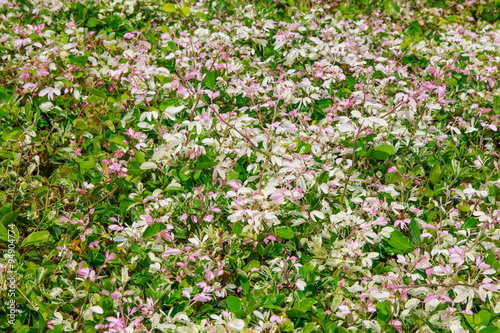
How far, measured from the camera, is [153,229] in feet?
7.66

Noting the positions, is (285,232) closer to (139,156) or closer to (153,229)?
(153,229)

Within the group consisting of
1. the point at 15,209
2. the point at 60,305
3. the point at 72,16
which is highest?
the point at 72,16

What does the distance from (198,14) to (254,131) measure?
6.62 feet

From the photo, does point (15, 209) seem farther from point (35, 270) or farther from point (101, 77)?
point (101, 77)

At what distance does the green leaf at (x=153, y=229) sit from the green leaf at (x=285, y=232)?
2.12 ft

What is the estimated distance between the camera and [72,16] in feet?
13.7

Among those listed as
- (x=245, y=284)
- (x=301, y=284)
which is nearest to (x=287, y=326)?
(x=301, y=284)

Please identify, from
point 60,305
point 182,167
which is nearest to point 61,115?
point 182,167

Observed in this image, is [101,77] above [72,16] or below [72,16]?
below

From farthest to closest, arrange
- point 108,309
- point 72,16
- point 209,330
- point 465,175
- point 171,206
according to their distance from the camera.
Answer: point 72,16
point 465,175
point 171,206
point 108,309
point 209,330

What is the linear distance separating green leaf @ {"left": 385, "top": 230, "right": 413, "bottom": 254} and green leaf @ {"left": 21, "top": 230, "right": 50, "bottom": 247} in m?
1.96

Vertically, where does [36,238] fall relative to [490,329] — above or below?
above

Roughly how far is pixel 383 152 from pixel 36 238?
2.21 meters

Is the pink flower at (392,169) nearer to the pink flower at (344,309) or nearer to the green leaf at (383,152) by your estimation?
the green leaf at (383,152)
